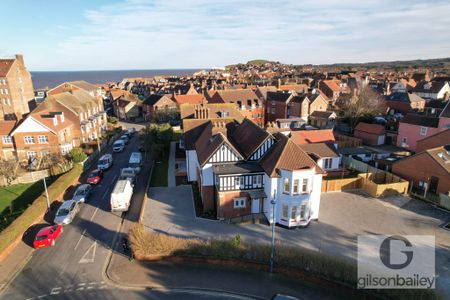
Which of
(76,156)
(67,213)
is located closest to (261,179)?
(67,213)

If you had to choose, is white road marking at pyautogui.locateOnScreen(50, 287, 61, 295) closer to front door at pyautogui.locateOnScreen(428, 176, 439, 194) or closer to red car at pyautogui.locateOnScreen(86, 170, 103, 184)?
red car at pyautogui.locateOnScreen(86, 170, 103, 184)

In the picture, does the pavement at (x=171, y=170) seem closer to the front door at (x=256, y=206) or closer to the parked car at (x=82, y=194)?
the parked car at (x=82, y=194)

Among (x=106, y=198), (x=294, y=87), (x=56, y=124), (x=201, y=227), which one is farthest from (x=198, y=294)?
(x=294, y=87)

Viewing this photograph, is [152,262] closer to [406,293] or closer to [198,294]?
[198,294]

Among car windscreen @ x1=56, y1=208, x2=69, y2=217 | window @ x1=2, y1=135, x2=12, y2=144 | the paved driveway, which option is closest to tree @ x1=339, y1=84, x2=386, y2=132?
the paved driveway

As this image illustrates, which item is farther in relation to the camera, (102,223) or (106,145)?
(106,145)

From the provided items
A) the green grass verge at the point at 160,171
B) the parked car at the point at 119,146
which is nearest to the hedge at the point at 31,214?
the green grass verge at the point at 160,171
